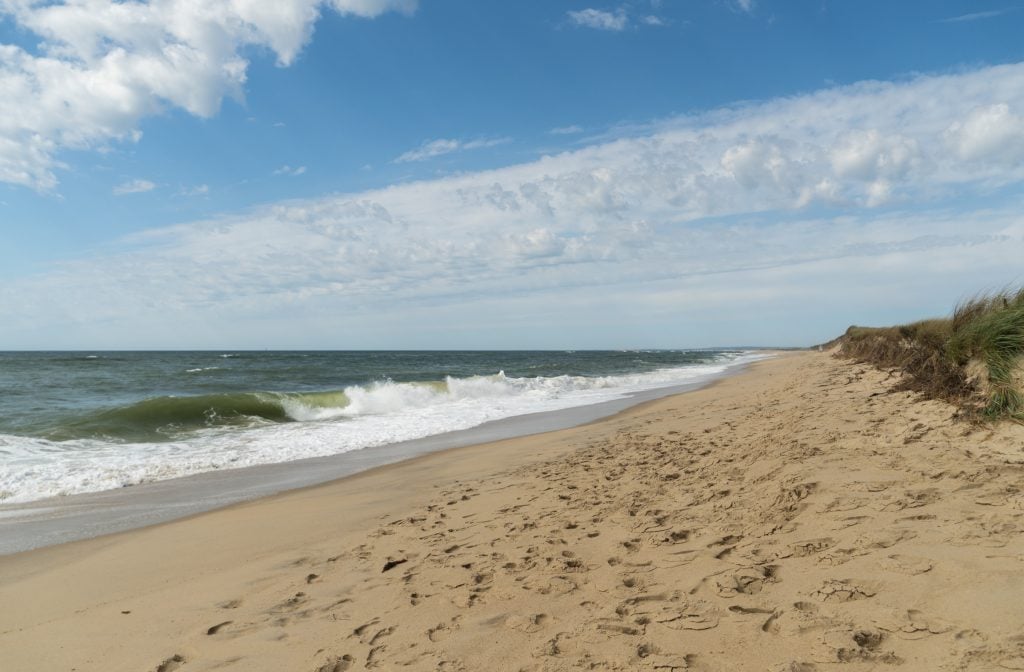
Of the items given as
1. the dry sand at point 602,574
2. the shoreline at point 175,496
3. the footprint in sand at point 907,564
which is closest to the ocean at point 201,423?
the shoreline at point 175,496

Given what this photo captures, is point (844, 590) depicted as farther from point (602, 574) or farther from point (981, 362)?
point (981, 362)

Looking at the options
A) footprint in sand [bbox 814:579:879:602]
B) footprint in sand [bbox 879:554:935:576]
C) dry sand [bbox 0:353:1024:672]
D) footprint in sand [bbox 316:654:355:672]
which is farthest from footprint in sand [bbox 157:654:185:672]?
footprint in sand [bbox 879:554:935:576]

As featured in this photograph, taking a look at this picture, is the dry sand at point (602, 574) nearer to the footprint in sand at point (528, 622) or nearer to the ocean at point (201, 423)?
the footprint in sand at point (528, 622)

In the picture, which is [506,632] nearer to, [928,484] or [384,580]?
[384,580]

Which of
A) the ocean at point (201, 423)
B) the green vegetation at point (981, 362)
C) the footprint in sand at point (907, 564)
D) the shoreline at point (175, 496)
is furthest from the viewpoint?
the ocean at point (201, 423)

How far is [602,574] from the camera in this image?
12.6 ft

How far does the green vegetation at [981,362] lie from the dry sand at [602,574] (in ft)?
1.45

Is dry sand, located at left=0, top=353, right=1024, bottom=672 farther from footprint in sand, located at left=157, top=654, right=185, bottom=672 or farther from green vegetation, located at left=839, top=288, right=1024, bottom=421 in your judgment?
green vegetation, located at left=839, top=288, right=1024, bottom=421

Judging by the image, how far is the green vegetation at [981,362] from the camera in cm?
590

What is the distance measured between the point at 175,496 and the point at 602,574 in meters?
6.43

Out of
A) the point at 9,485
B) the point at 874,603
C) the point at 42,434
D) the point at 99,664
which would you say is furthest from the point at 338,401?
the point at 874,603

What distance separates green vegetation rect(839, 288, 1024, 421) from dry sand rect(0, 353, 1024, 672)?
1.45 ft

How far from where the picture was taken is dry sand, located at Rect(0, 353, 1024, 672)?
9.29 feet

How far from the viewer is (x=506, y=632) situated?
321 cm
